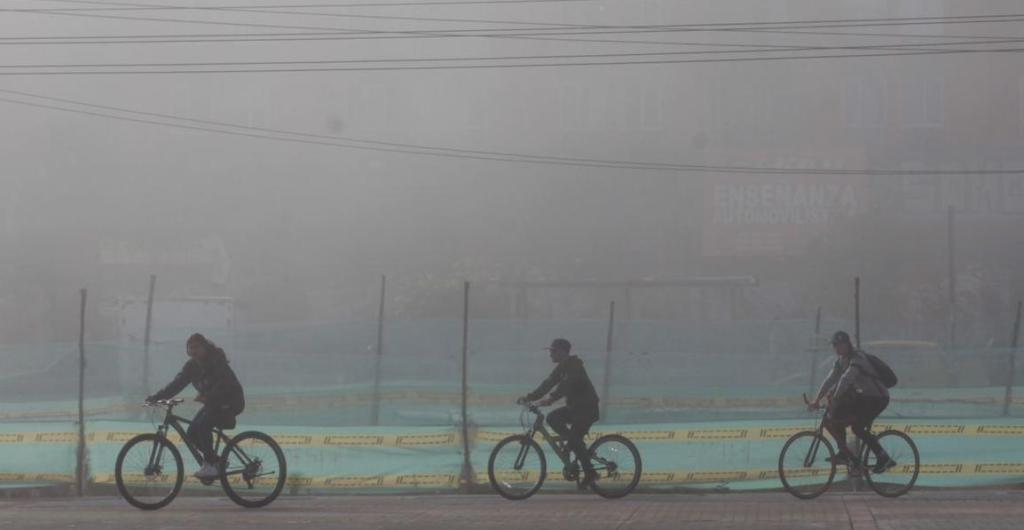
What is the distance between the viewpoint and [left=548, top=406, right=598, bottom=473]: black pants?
10.7 meters

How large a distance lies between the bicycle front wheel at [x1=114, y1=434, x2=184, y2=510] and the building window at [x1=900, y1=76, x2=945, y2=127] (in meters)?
42.3

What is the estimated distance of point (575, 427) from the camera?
10.7 metres

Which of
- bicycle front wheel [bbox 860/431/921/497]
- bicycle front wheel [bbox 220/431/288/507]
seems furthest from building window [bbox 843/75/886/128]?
bicycle front wheel [bbox 220/431/288/507]

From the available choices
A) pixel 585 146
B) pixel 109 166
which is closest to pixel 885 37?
pixel 585 146

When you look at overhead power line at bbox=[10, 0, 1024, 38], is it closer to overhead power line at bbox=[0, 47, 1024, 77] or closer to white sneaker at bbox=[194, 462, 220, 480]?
overhead power line at bbox=[0, 47, 1024, 77]

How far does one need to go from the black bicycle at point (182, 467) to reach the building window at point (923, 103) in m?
42.0

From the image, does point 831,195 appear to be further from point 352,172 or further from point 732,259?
point 352,172

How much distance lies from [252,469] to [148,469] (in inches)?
29.9

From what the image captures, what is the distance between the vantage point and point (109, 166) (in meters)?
51.8

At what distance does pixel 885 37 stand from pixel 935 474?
1639 inches

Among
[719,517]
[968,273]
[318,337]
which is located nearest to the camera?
[719,517]

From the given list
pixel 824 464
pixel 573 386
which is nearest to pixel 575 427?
pixel 573 386

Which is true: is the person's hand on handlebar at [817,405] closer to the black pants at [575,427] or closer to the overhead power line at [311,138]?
the black pants at [575,427]

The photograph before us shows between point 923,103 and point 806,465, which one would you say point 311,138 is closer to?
point 923,103
